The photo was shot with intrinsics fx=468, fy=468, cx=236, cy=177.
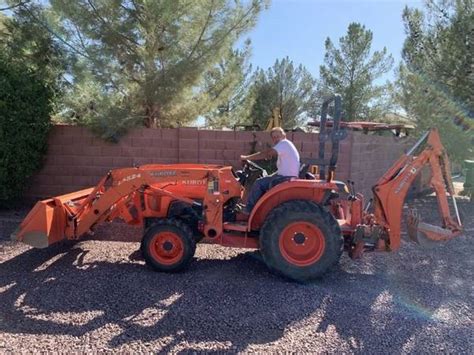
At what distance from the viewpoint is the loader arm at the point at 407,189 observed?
18.7ft

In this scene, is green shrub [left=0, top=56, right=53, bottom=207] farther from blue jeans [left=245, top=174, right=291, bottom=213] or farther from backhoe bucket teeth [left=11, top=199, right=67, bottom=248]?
blue jeans [left=245, top=174, right=291, bottom=213]

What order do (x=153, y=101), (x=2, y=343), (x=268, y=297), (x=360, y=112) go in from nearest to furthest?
(x=2, y=343)
(x=268, y=297)
(x=153, y=101)
(x=360, y=112)

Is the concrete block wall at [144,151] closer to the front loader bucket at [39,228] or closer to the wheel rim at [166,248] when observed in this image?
the front loader bucket at [39,228]

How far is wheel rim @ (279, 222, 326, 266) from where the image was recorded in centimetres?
542

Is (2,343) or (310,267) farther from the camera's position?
(310,267)

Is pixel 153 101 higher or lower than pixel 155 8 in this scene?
lower

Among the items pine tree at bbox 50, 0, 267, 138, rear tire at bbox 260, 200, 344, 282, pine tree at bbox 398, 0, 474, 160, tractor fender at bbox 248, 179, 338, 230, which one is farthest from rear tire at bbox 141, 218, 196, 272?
pine tree at bbox 398, 0, 474, 160

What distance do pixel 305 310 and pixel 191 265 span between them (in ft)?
6.10

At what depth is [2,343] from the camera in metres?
3.76

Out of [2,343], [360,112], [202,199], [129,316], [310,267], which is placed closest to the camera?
[2,343]

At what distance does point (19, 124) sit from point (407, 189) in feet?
22.2

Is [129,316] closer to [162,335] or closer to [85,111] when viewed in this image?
[162,335]

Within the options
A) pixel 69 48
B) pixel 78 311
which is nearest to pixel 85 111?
pixel 69 48

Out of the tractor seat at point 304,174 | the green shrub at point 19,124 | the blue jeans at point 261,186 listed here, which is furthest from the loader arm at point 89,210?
the green shrub at point 19,124
